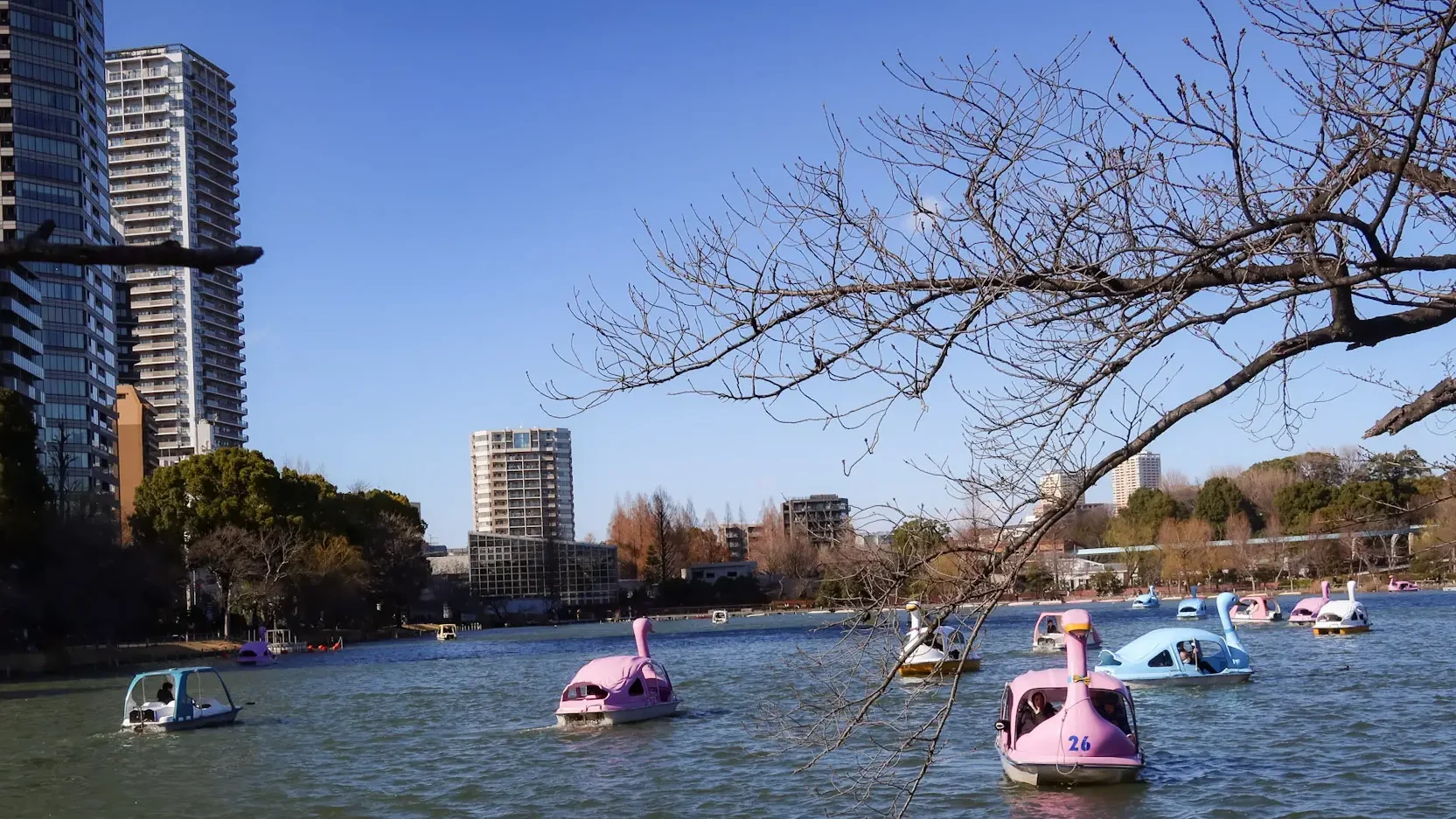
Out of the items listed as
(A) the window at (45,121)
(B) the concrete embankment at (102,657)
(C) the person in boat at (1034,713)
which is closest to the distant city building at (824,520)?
(C) the person in boat at (1034,713)

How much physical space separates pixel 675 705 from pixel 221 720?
37.1 feet

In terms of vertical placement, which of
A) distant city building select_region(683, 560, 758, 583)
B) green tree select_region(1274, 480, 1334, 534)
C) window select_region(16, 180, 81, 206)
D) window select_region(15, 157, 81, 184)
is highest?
window select_region(15, 157, 81, 184)

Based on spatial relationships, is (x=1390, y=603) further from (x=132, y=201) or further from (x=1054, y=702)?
(x=132, y=201)

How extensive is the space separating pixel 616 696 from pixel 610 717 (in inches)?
17.7

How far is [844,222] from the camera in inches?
212

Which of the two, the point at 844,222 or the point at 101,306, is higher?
the point at 101,306

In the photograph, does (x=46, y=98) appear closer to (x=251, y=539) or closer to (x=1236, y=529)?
(x=251, y=539)

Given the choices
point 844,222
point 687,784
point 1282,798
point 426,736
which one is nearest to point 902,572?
point 844,222

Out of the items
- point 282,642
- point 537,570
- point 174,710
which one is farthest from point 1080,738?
point 537,570

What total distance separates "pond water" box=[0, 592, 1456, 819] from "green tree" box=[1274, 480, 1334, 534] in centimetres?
5215

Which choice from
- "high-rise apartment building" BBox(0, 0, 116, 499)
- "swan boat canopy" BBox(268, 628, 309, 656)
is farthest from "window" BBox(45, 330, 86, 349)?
"swan boat canopy" BBox(268, 628, 309, 656)

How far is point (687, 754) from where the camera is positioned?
23.7 meters

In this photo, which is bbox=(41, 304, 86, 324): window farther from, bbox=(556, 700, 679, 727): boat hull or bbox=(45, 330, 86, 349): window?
bbox=(556, 700, 679, 727): boat hull

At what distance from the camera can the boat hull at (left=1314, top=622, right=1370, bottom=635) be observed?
159 feet
